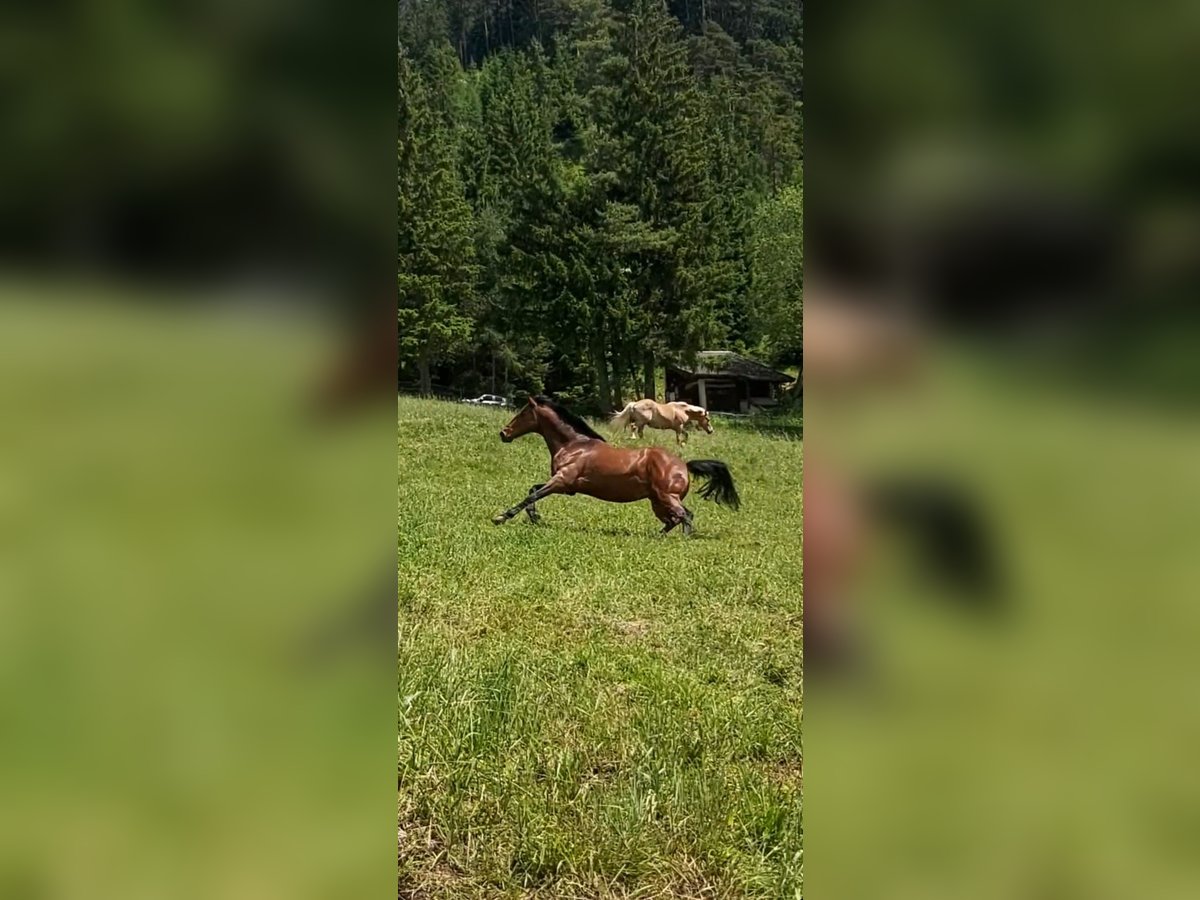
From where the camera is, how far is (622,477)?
25.2 feet

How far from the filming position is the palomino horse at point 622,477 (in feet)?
24.9

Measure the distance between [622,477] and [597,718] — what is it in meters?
5.37

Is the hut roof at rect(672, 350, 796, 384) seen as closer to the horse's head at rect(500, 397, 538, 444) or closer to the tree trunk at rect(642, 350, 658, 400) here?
the tree trunk at rect(642, 350, 658, 400)

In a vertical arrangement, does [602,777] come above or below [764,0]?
below

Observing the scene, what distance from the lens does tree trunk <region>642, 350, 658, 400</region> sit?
14.6 metres

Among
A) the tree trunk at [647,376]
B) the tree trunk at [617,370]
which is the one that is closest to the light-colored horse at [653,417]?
the tree trunk at [617,370]

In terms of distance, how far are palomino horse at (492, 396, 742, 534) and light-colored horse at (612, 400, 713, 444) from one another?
3854mm

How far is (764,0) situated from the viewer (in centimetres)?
133
